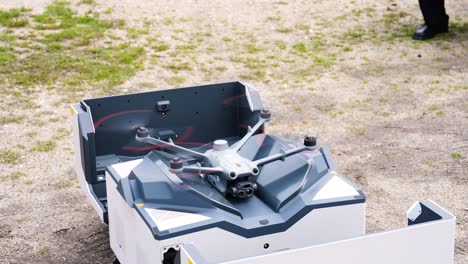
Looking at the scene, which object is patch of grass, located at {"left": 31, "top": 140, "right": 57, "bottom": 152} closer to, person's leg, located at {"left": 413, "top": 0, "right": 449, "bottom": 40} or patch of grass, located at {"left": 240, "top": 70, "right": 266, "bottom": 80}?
patch of grass, located at {"left": 240, "top": 70, "right": 266, "bottom": 80}

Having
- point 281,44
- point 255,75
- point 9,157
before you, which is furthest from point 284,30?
point 9,157

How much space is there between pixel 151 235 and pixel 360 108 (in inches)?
180

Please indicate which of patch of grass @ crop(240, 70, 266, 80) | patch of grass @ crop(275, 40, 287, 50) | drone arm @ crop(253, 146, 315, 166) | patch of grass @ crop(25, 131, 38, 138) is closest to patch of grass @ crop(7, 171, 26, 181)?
patch of grass @ crop(25, 131, 38, 138)

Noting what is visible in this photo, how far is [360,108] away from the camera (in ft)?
26.6

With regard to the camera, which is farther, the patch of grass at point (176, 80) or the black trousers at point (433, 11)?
the black trousers at point (433, 11)

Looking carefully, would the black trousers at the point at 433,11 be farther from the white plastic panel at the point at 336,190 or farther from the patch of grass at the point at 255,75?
the white plastic panel at the point at 336,190

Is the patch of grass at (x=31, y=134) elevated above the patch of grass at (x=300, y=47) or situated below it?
above

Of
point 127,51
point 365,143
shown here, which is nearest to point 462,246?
point 365,143

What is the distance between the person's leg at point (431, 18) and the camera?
10.0m

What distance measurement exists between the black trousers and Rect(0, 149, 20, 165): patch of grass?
560cm

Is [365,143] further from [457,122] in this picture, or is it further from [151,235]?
[151,235]

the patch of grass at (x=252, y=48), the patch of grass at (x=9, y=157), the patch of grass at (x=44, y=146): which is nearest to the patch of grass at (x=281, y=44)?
the patch of grass at (x=252, y=48)

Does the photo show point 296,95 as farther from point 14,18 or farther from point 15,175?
point 14,18

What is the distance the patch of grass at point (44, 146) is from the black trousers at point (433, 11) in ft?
17.2
